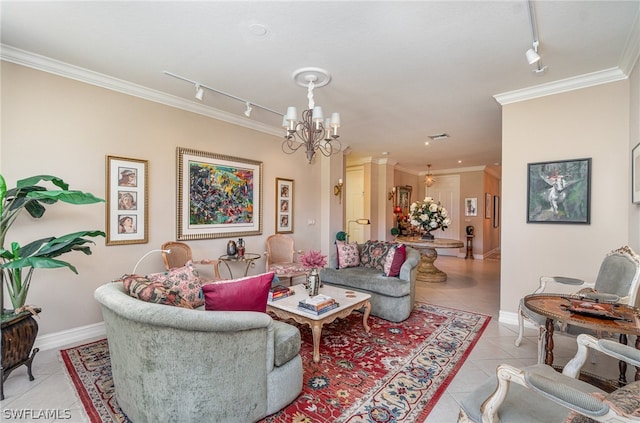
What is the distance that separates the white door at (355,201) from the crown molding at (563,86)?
4.39 meters

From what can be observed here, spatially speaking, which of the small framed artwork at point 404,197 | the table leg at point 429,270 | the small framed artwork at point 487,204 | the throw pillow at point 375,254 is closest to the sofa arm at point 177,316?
the throw pillow at point 375,254

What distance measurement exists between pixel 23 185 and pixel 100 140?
3.19 ft

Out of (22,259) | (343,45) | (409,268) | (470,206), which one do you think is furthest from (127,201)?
(470,206)

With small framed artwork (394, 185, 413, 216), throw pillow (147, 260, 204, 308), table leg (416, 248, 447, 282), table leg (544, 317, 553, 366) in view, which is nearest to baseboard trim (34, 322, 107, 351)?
throw pillow (147, 260, 204, 308)

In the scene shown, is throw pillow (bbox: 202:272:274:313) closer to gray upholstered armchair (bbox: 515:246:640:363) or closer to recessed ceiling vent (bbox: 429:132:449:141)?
gray upholstered armchair (bbox: 515:246:640:363)

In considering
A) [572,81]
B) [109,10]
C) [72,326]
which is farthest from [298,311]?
[572,81]

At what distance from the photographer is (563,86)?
318 cm

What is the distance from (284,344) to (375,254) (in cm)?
261

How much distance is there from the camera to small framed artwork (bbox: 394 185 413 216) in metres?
8.70

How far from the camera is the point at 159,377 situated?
1563 millimetres

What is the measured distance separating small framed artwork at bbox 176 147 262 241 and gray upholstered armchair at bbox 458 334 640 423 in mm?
3671

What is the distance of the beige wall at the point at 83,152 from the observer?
8.80 feet

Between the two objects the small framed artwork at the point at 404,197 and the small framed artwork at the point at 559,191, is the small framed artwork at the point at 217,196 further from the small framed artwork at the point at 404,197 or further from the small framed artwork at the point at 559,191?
the small framed artwork at the point at 404,197

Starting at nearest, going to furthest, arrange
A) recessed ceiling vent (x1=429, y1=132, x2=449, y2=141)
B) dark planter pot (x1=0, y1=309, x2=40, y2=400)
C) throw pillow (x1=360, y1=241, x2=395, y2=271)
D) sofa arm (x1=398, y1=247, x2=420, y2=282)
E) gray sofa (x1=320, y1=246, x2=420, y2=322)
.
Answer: dark planter pot (x1=0, y1=309, x2=40, y2=400), gray sofa (x1=320, y1=246, x2=420, y2=322), sofa arm (x1=398, y1=247, x2=420, y2=282), throw pillow (x1=360, y1=241, x2=395, y2=271), recessed ceiling vent (x1=429, y1=132, x2=449, y2=141)
